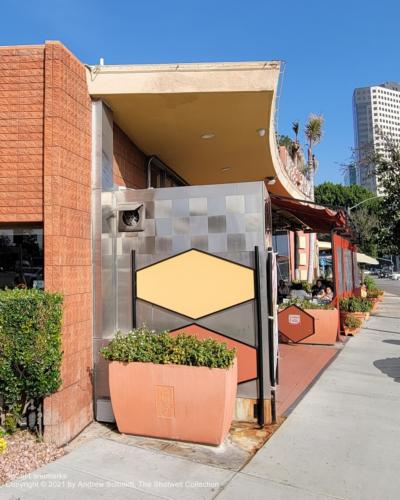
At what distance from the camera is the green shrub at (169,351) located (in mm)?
4727

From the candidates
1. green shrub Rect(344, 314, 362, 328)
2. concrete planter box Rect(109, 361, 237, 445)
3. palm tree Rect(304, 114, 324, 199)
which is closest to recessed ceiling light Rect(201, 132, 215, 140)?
concrete planter box Rect(109, 361, 237, 445)

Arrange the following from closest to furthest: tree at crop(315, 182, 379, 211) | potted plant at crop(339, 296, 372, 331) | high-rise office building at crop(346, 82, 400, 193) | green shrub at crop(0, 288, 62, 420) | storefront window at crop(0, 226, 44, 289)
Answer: green shrub at crop(0, 288, 62, 420), storefront window at crop(0, 226, 44, 289), potted plant at crop(339, 296, 372, 331), high-rise office building at crop(346, 82, 400, 193), tree at crop(315, 182, 379, 211)

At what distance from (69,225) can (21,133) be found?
1.18 m

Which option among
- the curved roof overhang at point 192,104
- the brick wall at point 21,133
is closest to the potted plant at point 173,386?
the brick wall at point 21,133

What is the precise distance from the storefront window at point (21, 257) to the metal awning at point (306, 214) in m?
4.46

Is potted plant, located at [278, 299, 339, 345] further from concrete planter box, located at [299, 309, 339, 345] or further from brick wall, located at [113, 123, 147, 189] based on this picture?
brick wall, located at [113, 123, 147, 189]

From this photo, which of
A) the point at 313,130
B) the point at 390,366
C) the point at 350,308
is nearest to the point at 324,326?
the point at 390,366

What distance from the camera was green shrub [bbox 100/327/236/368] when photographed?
473 cm

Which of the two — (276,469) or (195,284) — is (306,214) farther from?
(276,469)

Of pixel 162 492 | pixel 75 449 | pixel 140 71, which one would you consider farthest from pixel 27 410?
pixel 140 71

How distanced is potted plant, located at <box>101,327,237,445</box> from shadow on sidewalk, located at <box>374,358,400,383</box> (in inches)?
159

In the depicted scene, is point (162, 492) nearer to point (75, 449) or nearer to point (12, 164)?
point (75, 449)

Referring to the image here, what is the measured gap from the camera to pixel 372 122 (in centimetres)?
1981

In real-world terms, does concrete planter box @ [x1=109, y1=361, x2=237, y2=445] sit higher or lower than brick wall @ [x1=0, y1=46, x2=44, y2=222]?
lower
